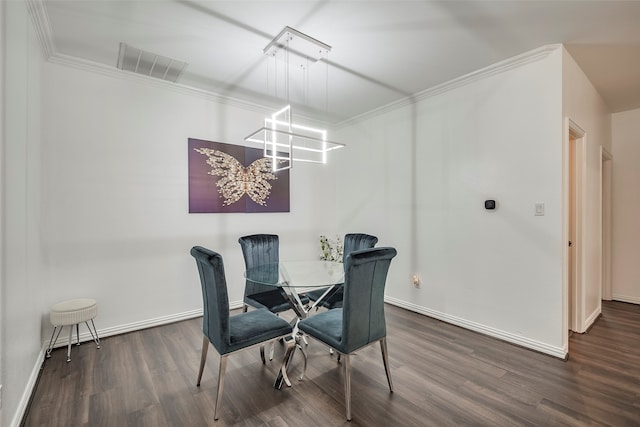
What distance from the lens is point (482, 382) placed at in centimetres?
227

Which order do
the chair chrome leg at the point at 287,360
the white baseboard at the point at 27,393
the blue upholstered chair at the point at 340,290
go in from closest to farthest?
the white baseboard at the point at 27,393 → the chair chrome leg at the point at 287,360 → the blue upholstered chair at the point at 340,290

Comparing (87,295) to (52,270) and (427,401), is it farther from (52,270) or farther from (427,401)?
(427,401)

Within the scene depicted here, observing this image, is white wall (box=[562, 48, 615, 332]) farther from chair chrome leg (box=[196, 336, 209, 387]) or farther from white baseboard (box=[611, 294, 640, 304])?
chair chrome leg (box=[196, 336, 209, 387])

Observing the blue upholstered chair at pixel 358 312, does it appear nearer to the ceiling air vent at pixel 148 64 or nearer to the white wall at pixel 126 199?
the white wall at pixel 126 199

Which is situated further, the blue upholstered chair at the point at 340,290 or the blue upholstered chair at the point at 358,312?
the blue upholstered chair at the point at 340,290

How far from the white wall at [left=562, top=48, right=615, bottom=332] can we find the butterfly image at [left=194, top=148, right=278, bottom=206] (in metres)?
3.33

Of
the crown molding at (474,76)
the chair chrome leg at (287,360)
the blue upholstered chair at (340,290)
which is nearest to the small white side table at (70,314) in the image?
the chair chrome leg at (287,360)

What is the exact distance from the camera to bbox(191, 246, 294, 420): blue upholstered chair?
75.8 inches

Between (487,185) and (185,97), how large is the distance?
354 centimetres

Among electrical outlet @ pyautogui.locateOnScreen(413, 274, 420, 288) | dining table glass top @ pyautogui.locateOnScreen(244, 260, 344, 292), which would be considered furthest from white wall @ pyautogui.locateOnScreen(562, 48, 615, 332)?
dining table glass top @ pyautogui.locateOnScreen(244, 260, 344, 292)

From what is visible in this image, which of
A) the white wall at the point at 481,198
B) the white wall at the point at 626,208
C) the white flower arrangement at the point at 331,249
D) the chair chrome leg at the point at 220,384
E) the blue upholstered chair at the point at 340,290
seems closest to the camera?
the chair chrome leg at the point at 220,384

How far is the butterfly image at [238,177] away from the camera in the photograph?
3779 mm

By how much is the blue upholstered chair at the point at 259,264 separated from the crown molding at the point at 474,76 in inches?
94.2

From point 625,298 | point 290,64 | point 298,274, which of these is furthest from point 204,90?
point 625,298
